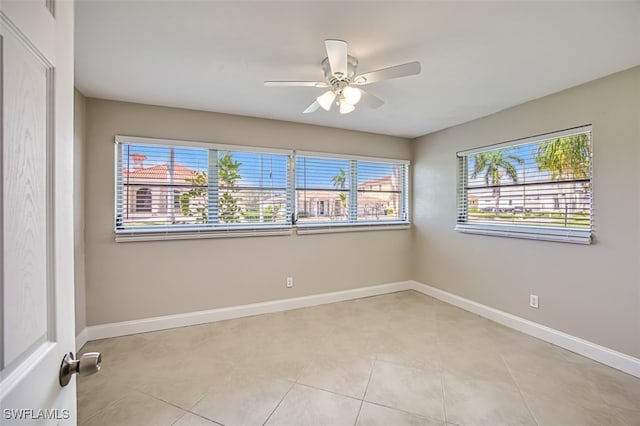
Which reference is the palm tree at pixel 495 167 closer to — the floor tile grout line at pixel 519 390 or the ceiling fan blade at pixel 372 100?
the floor tile grout line at pixel 519 390

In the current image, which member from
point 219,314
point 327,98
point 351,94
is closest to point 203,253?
point 219,314

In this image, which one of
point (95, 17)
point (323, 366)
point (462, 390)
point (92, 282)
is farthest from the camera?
point (92, 282)

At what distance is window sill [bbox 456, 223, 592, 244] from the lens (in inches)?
101

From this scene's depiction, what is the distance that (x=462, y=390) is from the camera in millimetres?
2035

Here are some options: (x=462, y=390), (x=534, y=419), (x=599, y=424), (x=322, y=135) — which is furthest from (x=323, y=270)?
(x=599, y=424)

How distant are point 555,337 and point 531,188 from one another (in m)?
1.47

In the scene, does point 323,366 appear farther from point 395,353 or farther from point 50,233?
point 50,233

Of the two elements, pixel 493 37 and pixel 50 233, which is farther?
pixel 493 37

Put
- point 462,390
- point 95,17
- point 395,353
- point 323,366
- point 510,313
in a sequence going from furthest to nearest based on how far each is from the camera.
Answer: point 510,313
point 395,353
point 323,366
point 462,390
point 95,17

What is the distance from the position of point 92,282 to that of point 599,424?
4161mm

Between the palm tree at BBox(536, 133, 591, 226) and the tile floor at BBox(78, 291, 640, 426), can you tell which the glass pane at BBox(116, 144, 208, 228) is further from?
the palm tree at BBox(536, 133, 591, 226)

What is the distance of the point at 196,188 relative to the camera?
3.18 meters

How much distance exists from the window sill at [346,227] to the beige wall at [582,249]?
81 centimetres

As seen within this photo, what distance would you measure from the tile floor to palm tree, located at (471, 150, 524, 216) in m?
1.62
